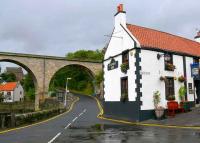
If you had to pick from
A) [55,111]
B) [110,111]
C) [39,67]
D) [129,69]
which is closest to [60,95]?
[39,67]

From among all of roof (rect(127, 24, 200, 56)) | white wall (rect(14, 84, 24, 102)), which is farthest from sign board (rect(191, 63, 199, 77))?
white wall (rect(14, 84, 24, 102))

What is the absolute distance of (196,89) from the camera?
25.3 m

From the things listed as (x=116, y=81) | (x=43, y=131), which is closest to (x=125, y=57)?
(x=116, y=81)

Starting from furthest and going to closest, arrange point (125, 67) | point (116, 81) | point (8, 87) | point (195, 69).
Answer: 1. point (8, 87)
2. point (116, 81)
3. point (195, 69)
4. point (125, 67)

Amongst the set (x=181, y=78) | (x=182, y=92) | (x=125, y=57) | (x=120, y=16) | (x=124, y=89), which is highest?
(x=120, y=16)

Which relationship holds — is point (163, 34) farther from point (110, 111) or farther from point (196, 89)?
point (110, 111)

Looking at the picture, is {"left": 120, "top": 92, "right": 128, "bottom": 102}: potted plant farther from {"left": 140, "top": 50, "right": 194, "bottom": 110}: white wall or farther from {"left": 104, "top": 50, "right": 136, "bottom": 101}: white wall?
{"left": 140, "top": 50, "right": 194, "bottom": 110}: white wall

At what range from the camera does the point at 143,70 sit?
69.6 ft

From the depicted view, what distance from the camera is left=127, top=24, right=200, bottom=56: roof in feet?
75.0

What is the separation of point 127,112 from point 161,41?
6.90 metres

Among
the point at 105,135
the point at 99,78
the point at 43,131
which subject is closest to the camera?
the point at 105,135

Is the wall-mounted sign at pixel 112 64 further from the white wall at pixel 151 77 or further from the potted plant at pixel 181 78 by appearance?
the potted plant at pixel 181 78

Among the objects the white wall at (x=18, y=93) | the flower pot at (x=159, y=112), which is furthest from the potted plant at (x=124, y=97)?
the white wall at (x=18, y=93)

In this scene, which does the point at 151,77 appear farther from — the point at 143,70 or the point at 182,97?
the point at 182,97
